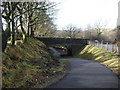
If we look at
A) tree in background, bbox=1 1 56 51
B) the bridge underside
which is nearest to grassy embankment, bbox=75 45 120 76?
tree in background, bbox=1 1 56 51

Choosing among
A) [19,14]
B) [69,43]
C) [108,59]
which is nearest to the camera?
[19,14]

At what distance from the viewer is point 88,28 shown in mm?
69625

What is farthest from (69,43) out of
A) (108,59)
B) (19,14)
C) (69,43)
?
(19,14)

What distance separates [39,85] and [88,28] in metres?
63.9

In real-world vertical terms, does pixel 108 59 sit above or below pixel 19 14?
below

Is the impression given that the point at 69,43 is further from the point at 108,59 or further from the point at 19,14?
the point at 19,14

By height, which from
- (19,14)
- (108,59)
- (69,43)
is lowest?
(108,59)

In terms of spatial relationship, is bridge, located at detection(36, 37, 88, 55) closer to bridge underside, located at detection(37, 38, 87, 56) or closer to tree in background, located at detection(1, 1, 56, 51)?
bridge underside, located at detection(37, 38, 87, 56)

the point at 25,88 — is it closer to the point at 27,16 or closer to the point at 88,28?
the point at 27,16

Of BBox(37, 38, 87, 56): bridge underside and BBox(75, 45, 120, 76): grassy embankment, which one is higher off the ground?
BBox(37, 38, 87, 56): bridge underside

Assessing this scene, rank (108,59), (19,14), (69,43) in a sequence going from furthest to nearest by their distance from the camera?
(69,43) < (108,59) < (19,14)

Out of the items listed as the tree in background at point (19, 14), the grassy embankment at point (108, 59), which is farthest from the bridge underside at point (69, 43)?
the grassy embankment at point (108, 59)

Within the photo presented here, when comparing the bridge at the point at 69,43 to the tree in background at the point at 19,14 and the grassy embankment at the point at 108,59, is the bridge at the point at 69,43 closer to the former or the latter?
the tree in background at the point at 19,14

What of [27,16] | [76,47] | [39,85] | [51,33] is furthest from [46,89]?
[51,33]
